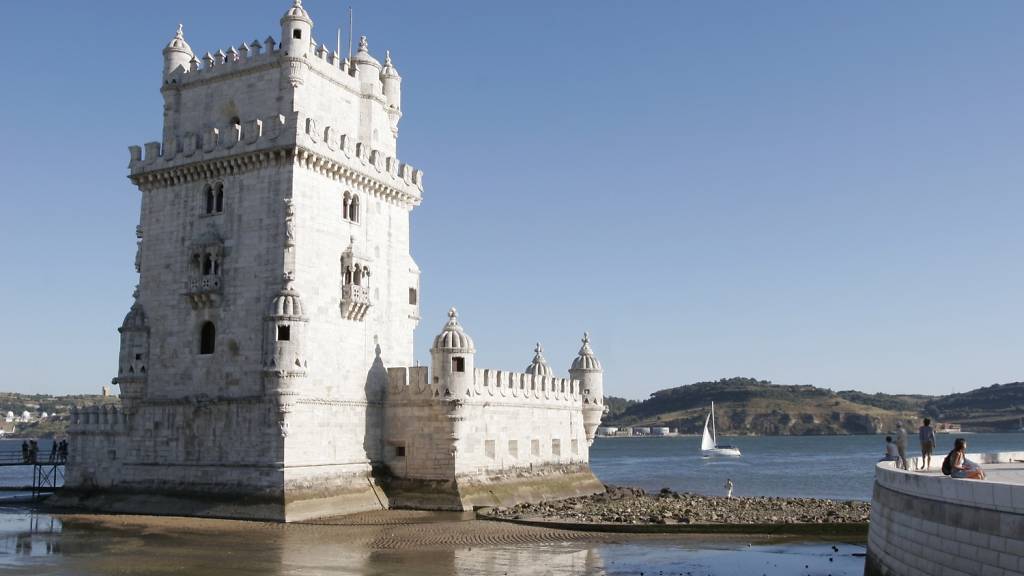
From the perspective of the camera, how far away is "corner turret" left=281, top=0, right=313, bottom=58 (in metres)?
39.0

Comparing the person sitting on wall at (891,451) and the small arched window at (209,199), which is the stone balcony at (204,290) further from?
the person sitting on wall at (891,451)

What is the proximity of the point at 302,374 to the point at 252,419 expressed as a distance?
2.78 meters

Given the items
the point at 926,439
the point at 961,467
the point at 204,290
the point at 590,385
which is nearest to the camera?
the point at 961,467

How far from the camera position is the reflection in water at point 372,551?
26.8 metres

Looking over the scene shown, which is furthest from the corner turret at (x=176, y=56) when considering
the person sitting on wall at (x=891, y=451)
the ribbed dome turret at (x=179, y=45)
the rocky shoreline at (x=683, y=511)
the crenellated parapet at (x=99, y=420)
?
the person sitting on wall at (x=891, y=451)

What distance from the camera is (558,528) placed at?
35531mm

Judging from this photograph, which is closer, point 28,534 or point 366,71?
point 28,534

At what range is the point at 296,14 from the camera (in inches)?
1547

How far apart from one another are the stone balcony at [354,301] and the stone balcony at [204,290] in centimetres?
495

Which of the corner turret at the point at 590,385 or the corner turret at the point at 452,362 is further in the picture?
the corner turret at the point at 590,385

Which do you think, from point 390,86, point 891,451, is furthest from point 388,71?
point 891,451

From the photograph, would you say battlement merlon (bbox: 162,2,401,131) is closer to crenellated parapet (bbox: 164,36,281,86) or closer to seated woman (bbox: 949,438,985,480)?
crenellated parapet (bbox: 164,36,281,86)

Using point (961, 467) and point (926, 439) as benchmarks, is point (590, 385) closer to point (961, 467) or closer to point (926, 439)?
point (926, 439)

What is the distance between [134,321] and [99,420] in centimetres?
473
